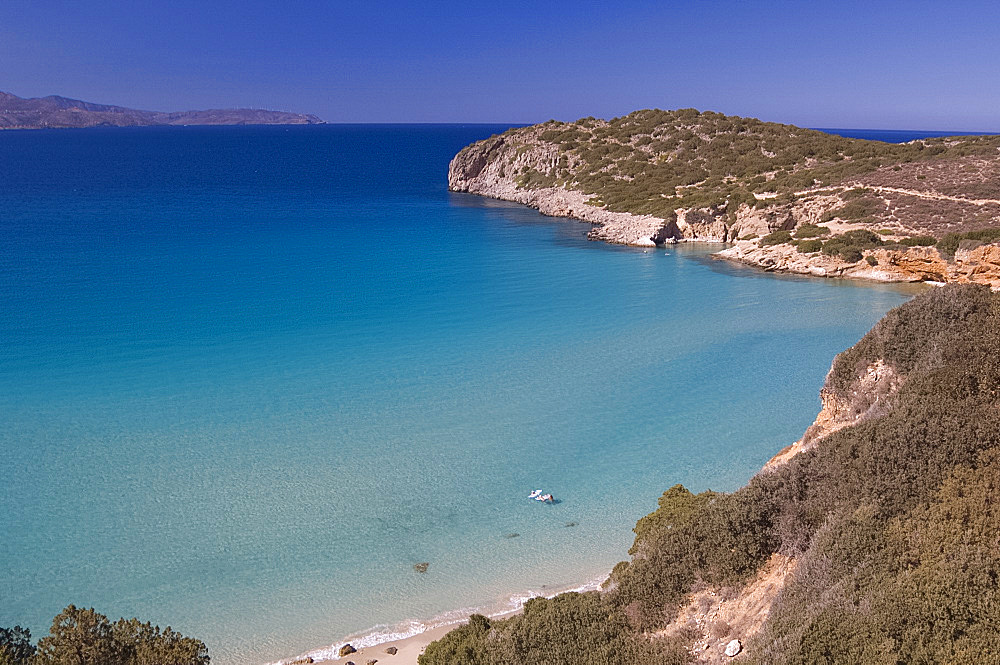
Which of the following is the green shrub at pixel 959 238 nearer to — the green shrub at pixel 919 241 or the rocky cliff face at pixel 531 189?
the green shrub at pixel 919 241

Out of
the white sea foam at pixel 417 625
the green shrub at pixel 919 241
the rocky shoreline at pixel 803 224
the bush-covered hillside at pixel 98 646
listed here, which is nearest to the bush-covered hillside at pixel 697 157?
the rocky shoreline at pixel 803 224

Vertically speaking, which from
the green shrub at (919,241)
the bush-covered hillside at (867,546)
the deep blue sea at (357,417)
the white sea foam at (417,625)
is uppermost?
the green shrub at (919,241)

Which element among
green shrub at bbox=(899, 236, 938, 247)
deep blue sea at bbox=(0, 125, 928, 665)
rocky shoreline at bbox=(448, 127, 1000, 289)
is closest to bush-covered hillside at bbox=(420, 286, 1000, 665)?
deep blue sea at bbox=(0, 125, 928, 665)

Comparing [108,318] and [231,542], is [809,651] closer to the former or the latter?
[231,542]

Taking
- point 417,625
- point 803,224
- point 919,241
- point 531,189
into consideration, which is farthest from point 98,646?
point 531,189

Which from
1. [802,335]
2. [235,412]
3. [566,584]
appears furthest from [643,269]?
[566,584]

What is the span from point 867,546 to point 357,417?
15.2m

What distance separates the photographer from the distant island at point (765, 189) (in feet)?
126

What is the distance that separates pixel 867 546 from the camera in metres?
7.30

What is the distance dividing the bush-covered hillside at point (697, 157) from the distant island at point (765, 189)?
0.18 metres

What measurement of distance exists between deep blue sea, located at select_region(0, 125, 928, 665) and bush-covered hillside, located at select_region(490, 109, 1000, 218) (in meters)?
15.3

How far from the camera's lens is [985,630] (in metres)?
5.96

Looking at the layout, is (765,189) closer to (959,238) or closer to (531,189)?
(959,238)

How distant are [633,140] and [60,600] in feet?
241
